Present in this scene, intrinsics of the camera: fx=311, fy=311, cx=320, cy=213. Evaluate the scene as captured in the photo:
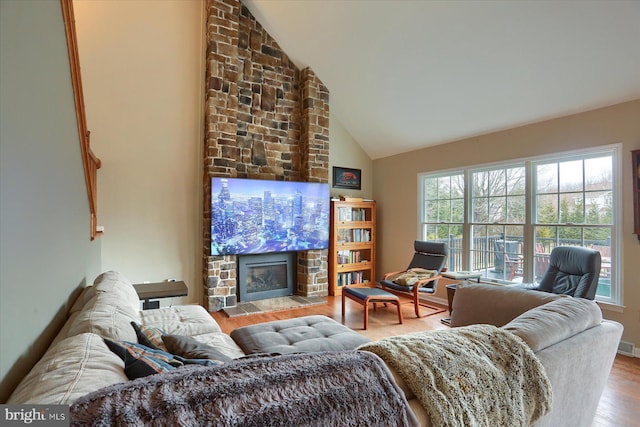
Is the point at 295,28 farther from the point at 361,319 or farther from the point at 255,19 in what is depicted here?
the point at 361,319

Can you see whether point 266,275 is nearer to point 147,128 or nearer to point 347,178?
point 347,178

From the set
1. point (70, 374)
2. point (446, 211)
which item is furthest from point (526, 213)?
point (70, 374)

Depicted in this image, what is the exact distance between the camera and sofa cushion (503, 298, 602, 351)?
123 centimetres

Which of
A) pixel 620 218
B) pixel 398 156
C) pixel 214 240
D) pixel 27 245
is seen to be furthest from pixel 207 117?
pixel 620 218

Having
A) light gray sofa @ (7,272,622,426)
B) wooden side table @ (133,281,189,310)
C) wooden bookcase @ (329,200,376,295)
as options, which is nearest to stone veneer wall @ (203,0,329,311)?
wooden bookcase @ (329,200,376,295)

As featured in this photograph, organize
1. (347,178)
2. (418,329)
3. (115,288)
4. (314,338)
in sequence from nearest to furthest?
(115,288) → (314,338) → (418,329) → (347,178)

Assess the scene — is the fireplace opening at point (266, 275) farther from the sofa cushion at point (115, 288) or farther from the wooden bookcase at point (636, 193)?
the wooden bookcase at point (636, 193)

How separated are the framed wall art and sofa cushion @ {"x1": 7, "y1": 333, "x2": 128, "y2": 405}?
15.7 ft

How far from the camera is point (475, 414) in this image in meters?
0.94

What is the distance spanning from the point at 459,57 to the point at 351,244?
10.6 ft

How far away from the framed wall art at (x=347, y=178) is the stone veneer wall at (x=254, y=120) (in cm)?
54

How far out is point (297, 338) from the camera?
2227 millimetres

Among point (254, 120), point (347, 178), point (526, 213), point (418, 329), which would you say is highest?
point (254, 120)

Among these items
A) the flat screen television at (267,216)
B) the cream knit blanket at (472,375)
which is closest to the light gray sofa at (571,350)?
the cream knit blanket at (472,375)
